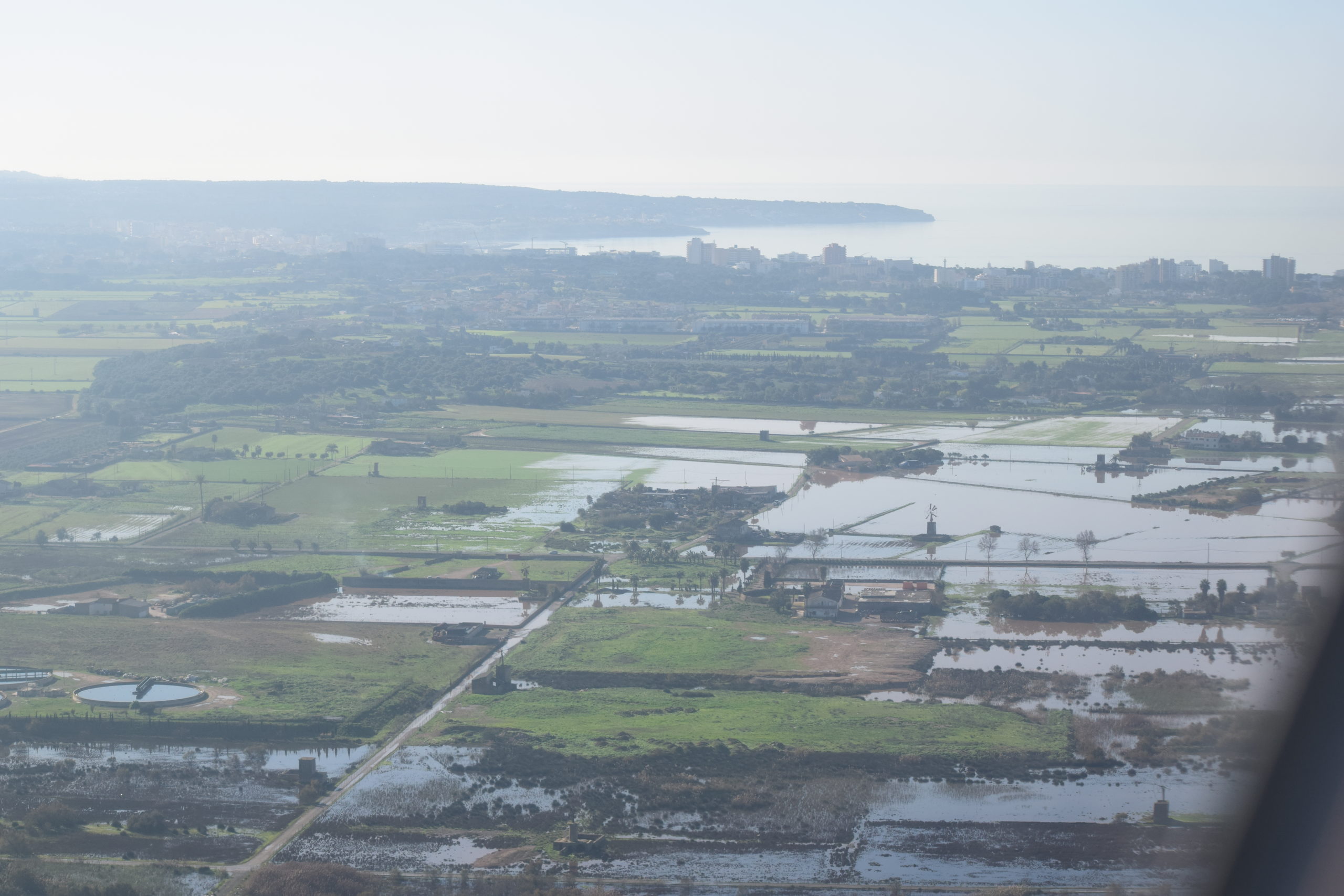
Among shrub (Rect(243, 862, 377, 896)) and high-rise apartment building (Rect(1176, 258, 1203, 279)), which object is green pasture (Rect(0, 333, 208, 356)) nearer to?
shrub (Rect(243, 862, 377, 896))

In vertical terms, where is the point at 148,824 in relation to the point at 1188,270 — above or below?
below

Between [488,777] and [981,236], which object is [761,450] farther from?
[981,236]

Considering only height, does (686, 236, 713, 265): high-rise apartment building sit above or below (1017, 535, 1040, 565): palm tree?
above

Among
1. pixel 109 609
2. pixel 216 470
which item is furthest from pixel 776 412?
pixel 109 609

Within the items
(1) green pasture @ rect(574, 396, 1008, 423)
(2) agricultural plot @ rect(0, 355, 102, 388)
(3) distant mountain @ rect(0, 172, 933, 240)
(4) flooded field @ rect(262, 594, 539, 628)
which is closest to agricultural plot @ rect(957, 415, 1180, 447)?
(1) green pasture @ rect(574, 396, 1008, 423)

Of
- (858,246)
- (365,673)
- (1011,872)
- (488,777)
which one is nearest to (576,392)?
(365,673)

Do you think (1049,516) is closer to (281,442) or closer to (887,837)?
(887,837)

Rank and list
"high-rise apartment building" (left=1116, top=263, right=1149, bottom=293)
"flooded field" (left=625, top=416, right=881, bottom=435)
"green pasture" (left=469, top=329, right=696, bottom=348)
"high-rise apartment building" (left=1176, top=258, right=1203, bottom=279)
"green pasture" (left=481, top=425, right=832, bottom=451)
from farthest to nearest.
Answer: "high-rise apartment building" (left=1176, top=258, right=1203, bottom=279)
"high-rise apartment building" (left=1116, top=263, right=1149, bottom=293)
"green pasture" (left=469, top=329, right=696, bottom=348)
"flooded field" (left=625, top=416, right=881, bottom=435)
"green pasture" (left=481, top=425, right=832, bottom=451)
